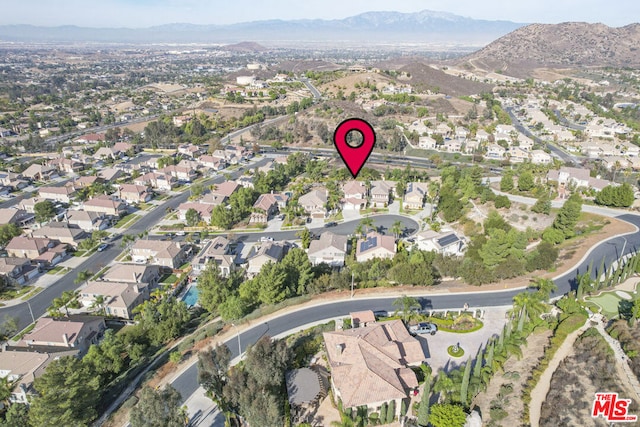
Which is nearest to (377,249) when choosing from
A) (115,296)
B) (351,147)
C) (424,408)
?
(351,147)

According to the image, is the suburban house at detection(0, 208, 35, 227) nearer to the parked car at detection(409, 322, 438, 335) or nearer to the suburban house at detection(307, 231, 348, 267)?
the suburban house at detection(307, 231, 348, 267)

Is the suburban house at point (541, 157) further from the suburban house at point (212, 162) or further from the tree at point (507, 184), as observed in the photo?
the suburban house at point (212, 162)

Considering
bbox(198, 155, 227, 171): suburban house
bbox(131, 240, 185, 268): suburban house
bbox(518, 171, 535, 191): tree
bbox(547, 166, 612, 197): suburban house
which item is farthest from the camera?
bbox(198, 155, 227, 171): suburban house

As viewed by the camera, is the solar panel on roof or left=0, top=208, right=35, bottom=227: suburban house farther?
left=0, top=208, right=35, bottom=227: suburban house

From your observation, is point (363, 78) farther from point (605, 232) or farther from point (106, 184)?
point (605, 232)

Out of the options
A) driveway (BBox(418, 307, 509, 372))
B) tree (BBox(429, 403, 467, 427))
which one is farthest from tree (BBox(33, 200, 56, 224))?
tree (BBox(429, 403, 467, 427))

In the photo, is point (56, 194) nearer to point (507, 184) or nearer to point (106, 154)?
point (106, 154)

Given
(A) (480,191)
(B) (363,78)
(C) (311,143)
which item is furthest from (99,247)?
(B) (363,78)
